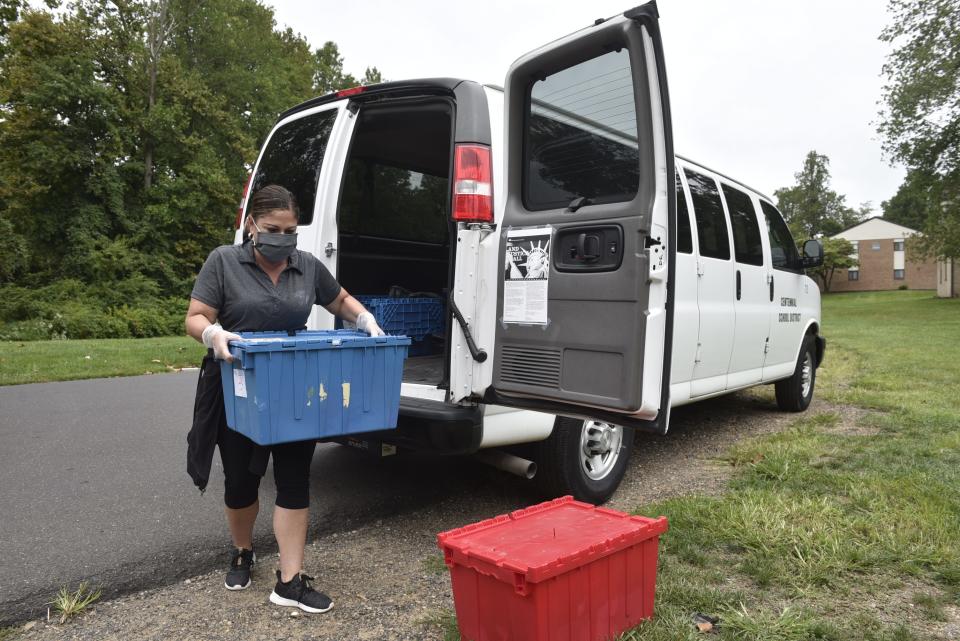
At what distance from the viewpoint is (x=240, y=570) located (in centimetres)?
316

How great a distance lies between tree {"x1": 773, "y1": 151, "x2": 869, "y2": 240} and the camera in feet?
274

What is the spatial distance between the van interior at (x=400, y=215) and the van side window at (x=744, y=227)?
Answer: 229 centimetres

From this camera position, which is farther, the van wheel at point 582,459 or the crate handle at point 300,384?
the van wheel at point 582,459

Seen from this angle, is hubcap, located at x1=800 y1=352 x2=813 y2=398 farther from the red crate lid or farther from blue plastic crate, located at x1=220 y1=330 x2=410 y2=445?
blue plastic crate, located at x1=220 y1=330 x2=410 y2=445

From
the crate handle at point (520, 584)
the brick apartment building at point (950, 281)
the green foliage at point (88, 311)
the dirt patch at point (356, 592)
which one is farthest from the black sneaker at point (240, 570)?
the brick apartment building at point (950, 281)

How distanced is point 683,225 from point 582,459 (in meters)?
1.77

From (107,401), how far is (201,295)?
17.2 ft

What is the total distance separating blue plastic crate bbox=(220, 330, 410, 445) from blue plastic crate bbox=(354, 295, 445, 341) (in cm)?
173

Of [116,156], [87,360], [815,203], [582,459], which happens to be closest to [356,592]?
[582,459]

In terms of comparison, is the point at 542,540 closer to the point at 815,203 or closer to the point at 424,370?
the point at 424,370

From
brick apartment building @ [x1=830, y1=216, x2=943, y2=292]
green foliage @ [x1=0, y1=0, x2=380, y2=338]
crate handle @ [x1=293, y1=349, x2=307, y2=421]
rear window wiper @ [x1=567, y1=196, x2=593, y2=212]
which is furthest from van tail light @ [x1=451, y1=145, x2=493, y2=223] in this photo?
brick apartment building @ [x1=830, y1=216, x2=943, y2=292]

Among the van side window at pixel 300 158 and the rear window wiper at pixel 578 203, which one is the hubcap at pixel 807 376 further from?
the van side window at pixel 300 158

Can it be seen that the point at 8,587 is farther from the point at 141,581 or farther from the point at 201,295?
the point at 201,295

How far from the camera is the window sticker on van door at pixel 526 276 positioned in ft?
10.2
